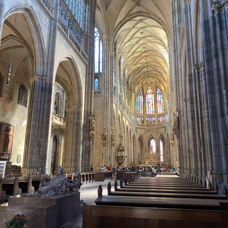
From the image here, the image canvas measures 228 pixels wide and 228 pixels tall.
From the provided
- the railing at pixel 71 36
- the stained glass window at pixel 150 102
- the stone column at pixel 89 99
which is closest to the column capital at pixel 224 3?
the railing at pixel 71 36

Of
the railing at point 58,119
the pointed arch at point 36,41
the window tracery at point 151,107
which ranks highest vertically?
the window tracery at point 151,107

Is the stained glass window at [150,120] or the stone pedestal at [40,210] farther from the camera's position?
the stained glass window at [150,120]

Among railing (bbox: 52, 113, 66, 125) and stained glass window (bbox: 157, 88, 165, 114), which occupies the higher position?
stained glass window (bbox: 157, 88, 165, 114)

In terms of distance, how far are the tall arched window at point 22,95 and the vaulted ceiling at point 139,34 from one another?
43.9 ft

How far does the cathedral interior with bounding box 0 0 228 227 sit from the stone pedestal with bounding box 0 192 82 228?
12.4 feet

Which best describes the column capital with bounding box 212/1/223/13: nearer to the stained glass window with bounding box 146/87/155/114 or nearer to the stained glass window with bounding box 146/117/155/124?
the stained glass window with bounding box 146/117/155/124

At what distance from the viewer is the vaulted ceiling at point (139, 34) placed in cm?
2609

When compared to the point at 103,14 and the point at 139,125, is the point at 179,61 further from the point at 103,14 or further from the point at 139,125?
the point at 139,125

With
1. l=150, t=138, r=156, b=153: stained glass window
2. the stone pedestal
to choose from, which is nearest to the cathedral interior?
the stone pedestal

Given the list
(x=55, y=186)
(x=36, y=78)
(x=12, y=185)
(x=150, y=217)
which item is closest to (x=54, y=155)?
(x=36, y=78)

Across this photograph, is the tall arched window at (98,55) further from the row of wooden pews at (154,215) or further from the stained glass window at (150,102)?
the stained glass window at (150,102)

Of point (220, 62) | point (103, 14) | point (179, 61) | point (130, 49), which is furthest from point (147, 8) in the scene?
point (220, 62)

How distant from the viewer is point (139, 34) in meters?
32.2

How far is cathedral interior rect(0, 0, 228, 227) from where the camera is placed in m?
7.29
